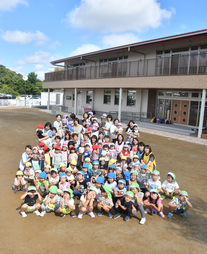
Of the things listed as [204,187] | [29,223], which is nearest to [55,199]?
[29,223]

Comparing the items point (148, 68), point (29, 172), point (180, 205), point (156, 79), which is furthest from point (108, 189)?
point (148, 68)

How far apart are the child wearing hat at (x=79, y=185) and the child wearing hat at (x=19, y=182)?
1.25 m

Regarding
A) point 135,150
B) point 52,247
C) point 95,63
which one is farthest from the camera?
point 95,63

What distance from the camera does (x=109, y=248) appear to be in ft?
11.6

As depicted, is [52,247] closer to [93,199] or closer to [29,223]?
[29,223]

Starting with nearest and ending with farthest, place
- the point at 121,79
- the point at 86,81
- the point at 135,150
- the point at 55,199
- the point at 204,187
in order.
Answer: the point at 55,199 → the point at 204,187 → the point at 135,150 → the point at 121,79 → the point at 86,81

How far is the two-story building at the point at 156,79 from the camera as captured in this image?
13.7m

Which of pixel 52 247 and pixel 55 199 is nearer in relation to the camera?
pixel 52 247

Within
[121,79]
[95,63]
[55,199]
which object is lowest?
[55,199]

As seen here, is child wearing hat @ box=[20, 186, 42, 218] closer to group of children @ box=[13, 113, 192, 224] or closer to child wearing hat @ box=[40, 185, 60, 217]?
group of children @ box=[13, 113, 192, 224]

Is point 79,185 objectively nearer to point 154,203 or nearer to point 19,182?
point 19,182

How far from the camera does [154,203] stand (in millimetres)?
4645

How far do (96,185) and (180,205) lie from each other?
182 centimetres

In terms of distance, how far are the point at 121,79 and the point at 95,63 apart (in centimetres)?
739
